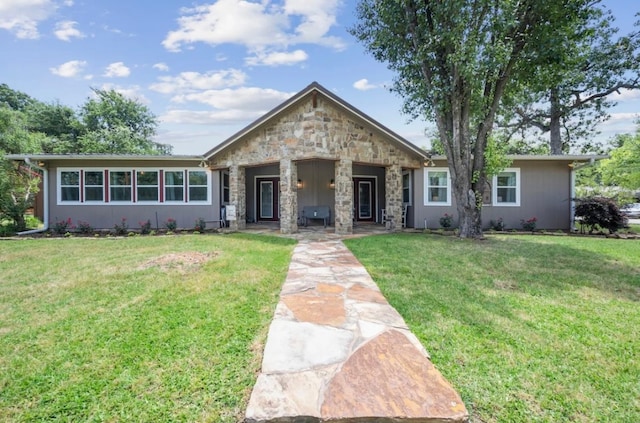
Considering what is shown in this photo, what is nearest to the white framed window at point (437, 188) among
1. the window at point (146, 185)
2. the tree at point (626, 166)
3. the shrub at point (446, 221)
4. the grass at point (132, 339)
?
the shrub at point (446, 221)

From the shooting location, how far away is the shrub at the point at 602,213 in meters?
9.80

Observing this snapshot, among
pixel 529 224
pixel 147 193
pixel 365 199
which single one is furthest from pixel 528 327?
pixel 147 193

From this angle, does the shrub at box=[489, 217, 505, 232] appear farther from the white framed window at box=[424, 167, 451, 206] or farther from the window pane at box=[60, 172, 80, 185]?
the window pane at box=[60, 172, 80, 185]

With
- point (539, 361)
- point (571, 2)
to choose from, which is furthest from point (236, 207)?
point (571, 2)

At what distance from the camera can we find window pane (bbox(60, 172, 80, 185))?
11.7 m

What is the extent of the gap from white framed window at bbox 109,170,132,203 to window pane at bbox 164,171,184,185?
146cm

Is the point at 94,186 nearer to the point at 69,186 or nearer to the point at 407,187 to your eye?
the point at 69,186

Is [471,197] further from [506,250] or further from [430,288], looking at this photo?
[430,288]

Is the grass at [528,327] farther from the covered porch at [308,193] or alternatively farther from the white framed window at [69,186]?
the white framed window at [69,186]

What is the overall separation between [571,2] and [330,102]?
6470mm

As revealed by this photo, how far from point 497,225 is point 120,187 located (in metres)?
15.1

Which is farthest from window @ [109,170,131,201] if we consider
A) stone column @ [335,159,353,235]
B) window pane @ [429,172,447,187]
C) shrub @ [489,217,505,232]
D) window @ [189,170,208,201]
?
shrub @ [489,217,505,232]

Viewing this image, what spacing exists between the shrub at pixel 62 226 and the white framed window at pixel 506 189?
16686 mm

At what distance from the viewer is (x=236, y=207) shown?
11.1 m
